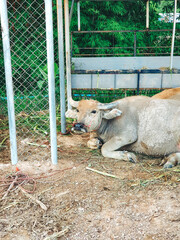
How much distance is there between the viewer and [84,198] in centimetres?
353

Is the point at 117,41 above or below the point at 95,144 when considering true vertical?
above

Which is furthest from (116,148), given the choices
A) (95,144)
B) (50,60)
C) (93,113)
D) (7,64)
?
(7,64)

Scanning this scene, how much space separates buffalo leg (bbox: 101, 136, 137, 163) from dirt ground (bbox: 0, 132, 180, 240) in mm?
111

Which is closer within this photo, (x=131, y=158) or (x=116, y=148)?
(x=131, y=158)

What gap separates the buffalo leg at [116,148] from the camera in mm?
4684

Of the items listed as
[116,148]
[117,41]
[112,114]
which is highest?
[117,41]

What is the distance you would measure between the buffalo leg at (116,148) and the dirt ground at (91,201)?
0.11 meters

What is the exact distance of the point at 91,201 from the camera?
136 inches

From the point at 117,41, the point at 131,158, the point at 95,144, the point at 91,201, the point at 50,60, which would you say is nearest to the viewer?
the point at 91,201

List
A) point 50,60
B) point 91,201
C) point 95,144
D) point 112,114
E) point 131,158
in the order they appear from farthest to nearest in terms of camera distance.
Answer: point 95,144, point 112,114, point 131,158, point 50,60, point 91,201

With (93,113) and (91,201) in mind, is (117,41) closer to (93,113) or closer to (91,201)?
(93,113)

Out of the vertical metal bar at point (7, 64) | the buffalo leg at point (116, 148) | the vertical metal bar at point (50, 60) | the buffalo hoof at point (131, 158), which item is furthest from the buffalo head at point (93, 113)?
the vertical metal bar at point (7, 64)

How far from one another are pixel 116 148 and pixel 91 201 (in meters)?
1.55

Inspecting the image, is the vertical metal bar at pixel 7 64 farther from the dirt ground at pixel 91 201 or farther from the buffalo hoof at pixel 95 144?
the buffalo hoof at pixel 95 144
